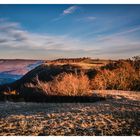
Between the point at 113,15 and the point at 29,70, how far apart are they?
1855 millimetres

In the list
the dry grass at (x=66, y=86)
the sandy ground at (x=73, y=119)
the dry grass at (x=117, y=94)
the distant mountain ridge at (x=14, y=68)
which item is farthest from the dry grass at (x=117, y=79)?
the distant mountain ridge at (x=14, y=68)

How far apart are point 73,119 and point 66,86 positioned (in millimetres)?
1730

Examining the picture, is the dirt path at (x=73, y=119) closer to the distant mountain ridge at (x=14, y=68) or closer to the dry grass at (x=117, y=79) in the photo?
the distant mountain ridge at (x=14, y=68)

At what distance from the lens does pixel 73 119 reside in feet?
19.4

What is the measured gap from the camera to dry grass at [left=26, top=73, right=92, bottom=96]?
736 cm

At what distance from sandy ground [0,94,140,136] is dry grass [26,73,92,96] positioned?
0.71m

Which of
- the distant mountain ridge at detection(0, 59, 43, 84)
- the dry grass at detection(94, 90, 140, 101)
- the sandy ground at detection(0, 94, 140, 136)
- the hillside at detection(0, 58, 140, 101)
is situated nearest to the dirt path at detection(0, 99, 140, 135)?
the sandy ground at detection(0, 94, 140, 136)

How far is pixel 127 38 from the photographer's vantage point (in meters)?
A: 6.49

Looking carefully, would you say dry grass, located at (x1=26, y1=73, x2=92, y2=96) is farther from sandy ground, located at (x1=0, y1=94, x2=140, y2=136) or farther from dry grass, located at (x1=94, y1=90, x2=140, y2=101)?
sandy ground, located at (x1=0, y1=94, x2=140, y2=136)

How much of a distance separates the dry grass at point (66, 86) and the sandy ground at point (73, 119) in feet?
2.33

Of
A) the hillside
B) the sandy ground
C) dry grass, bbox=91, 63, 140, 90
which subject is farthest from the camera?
dry grass, bbox=91, 63, 140, 90

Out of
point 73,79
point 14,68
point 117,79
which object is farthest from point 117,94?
point 14,68

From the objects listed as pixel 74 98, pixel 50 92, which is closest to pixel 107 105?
pixel 74 98

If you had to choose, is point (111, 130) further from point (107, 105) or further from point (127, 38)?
point (127, 38)
